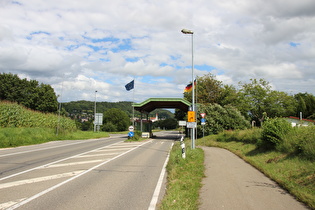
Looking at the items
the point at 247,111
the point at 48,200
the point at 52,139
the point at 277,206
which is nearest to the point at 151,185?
the point at 48,200

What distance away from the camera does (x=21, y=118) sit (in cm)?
2734

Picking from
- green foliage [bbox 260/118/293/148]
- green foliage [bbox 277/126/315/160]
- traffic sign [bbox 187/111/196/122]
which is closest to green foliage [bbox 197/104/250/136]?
traffic sign [bbox 187/111/196/122]

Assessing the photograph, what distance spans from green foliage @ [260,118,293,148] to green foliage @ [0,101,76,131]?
2336cm

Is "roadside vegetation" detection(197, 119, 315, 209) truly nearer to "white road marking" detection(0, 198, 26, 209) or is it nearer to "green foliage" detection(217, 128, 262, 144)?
"green foliage" detection(217, 128, 262, 144)

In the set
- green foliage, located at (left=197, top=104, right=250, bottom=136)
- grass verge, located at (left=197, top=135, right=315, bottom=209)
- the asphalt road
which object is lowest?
the asphalt road

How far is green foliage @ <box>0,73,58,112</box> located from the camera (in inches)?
2608

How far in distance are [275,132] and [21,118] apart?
24.7 m

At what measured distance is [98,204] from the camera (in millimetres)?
6102

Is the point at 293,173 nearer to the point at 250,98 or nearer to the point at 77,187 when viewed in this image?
the point at 77,187

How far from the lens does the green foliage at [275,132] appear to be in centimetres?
1309

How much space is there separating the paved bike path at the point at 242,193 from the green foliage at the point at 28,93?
221 feet

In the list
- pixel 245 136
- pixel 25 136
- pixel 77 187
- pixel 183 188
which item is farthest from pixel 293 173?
pixel 25 136

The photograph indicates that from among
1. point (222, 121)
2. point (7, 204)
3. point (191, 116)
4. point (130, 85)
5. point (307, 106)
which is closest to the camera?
point (7, 204)

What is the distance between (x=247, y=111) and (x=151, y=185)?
41.7 metres
